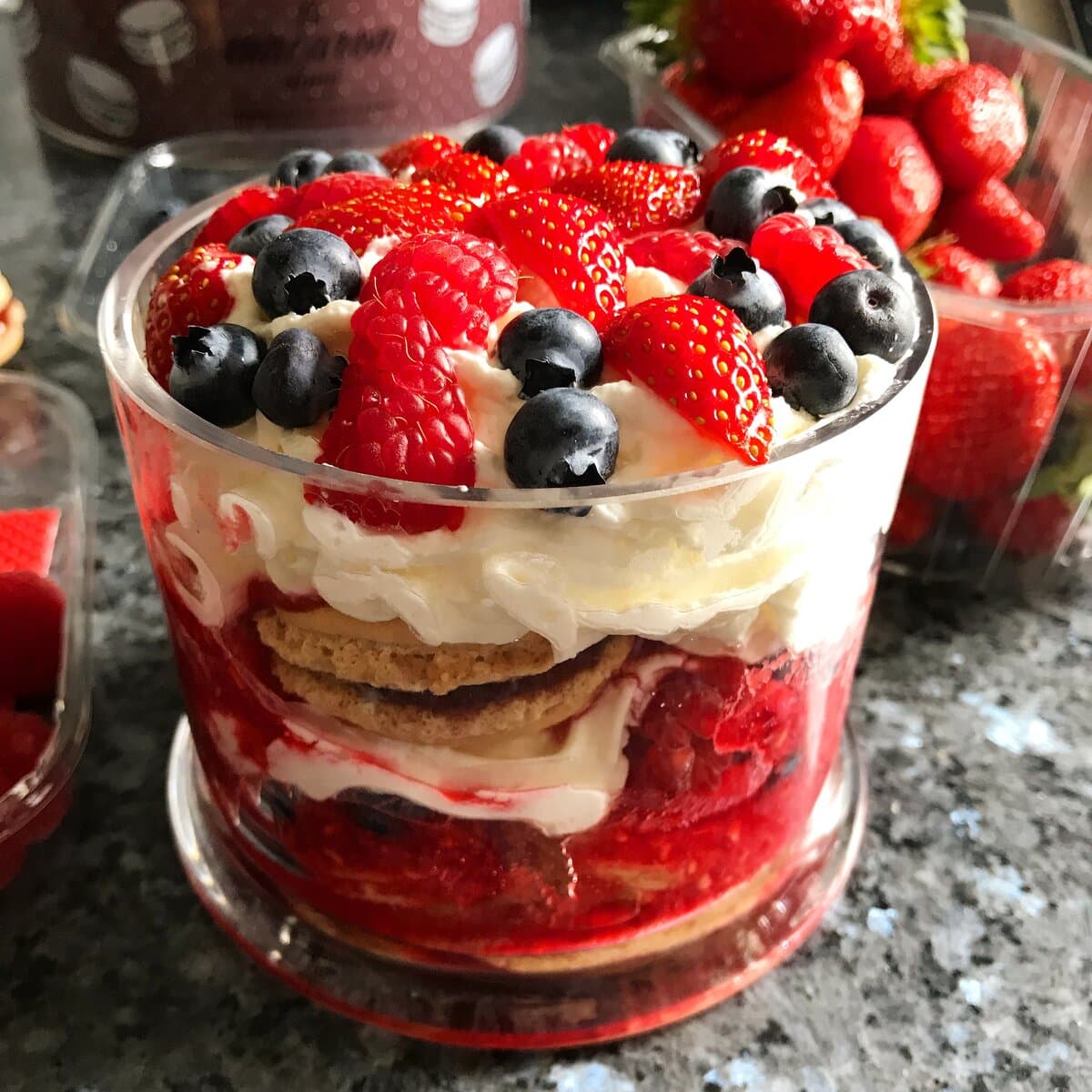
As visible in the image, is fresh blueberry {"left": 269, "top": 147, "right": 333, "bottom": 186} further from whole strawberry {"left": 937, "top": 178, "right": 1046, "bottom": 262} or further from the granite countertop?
whole strawberry {"left": 937, "top": 178, "right": 1046, "bottom": 262}

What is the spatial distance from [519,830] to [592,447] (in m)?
0.22

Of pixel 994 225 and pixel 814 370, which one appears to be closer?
pixel 814 370

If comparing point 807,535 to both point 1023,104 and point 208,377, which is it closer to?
point 208,377

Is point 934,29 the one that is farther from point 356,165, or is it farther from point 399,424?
point 399,424

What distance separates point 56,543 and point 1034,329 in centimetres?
77

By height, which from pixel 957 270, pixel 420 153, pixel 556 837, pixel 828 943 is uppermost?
pixel 420 153

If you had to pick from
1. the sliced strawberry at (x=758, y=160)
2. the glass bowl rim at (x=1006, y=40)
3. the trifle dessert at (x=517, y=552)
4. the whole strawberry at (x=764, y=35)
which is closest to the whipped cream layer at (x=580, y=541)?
the trifle dessert at (x=517, y=552)

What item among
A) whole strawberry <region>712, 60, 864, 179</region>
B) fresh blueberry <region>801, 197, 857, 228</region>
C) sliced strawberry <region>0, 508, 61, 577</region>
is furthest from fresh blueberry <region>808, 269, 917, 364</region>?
sliced strawberry <region>0, 508, 61, 577</region>

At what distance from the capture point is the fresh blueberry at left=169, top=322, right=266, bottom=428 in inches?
22.1

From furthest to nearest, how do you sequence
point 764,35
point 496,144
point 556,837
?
point 764,35, point 496,144, point 556,837

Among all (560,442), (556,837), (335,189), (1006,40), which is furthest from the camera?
(1006,40)

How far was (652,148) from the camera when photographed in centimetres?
78

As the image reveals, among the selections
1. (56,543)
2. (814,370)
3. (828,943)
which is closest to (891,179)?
(814,370)

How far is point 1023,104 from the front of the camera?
1159 millimetres
